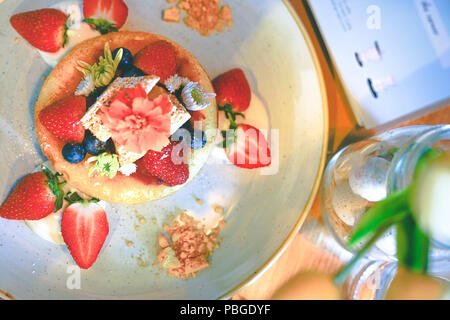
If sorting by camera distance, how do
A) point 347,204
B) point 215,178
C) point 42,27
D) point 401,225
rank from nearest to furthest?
point 401,225 → point 347,204 → point 42,27 → point 215,178

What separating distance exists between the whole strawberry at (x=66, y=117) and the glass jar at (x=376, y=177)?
755mm

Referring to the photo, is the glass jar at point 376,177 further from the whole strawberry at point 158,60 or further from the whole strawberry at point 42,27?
the whole strawberry at point 42,27

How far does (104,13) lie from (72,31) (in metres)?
0.13

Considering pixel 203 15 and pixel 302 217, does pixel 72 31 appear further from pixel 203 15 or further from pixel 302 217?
pixel 302 217

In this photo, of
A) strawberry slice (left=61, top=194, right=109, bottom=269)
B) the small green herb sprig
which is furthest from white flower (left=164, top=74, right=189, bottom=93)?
the small green herb sprig

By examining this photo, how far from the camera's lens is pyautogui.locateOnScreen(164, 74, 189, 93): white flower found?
1.01 meters

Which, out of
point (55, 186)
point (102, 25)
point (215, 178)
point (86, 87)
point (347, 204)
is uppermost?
point (102, 25)

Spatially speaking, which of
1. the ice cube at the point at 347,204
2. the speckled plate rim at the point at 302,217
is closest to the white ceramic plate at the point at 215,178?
the speckled plate rim at the point at 302,217

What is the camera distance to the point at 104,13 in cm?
110

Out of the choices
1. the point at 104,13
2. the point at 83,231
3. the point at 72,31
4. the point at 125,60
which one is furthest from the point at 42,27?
the point at 83,231

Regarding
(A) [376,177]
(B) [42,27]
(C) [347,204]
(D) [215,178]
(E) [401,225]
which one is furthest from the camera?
(D) [215,178]

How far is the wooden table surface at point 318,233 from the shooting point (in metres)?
1.15
